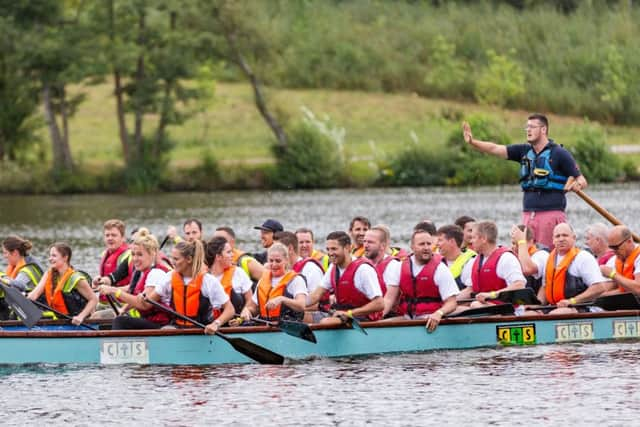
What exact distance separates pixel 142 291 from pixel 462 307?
3.30m

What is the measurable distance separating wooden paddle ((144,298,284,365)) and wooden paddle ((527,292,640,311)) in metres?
2.93

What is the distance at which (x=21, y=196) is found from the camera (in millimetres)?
44531

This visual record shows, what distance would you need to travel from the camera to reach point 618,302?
14.8 meters

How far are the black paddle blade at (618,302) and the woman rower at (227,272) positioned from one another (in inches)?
144

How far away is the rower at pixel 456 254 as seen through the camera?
14.6 meters

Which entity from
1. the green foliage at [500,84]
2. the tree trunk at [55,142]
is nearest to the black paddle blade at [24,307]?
the tree trunk at [55,142]

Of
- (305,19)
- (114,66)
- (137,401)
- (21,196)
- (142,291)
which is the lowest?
(137,401)

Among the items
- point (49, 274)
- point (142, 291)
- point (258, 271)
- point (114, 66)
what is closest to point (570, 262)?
point (258, 271)

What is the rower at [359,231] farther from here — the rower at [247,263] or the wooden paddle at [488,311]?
the wooden paddle at [488,311]

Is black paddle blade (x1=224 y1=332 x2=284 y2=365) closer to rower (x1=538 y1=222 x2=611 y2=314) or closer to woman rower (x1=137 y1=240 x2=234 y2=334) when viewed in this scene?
woman rower (x1=137 y1=240 x2=234 y2=334)

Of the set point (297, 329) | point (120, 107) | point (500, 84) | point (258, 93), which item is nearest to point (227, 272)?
point (297, 329)

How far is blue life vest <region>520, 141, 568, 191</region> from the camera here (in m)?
15.6

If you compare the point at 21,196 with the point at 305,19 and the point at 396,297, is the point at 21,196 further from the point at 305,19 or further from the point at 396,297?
the point at 396,297

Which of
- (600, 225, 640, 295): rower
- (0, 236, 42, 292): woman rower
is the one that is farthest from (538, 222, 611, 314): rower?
(0, 236, 42, 292): woman rower
